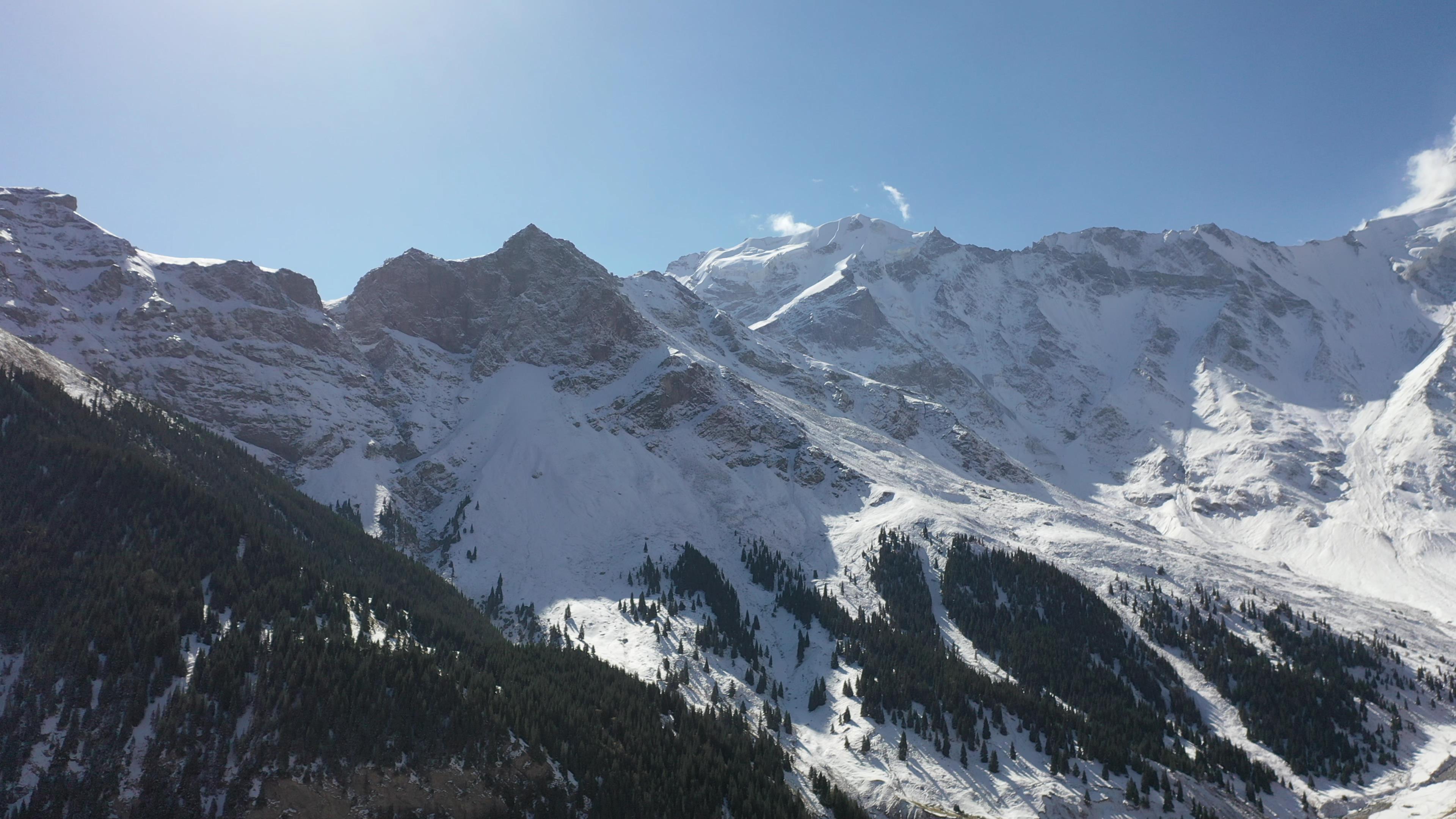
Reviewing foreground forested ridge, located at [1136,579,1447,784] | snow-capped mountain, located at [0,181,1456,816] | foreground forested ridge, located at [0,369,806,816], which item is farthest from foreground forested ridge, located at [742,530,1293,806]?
foreground forested ridge, located at [0,369,806,816]

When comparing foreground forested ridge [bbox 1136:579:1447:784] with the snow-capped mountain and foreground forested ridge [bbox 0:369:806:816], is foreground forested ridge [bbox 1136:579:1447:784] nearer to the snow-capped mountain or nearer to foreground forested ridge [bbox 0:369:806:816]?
the snow-capped mountain

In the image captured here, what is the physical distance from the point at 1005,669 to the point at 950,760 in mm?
21580

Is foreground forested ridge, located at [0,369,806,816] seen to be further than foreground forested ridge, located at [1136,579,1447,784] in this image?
No

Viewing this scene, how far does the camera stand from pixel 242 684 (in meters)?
49.5

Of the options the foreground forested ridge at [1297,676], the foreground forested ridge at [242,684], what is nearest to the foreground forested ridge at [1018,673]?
the foreground forested ridge at [1297,676]

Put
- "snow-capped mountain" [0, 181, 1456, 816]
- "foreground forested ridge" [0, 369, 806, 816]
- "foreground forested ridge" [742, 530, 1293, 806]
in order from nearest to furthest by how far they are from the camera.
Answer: "foreground forested ridge" [0, 369, 806, 816]
"foreground forested ridge" [742, 530, 1293, 806]
"snow-capped mountain" [0, 181, 1456, 816]

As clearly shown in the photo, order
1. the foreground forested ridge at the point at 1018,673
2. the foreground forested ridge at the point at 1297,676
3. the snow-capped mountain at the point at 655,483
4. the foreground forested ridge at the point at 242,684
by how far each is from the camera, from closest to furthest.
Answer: the foreground forested ridge at the point at 242,684
the foreground forested ridge at the point at 1018,673
the foreground forested ridge at the point at 1297,676
the snow-capped mountain at the point at 655,483

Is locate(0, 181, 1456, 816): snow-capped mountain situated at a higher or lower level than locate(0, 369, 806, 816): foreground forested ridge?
higher

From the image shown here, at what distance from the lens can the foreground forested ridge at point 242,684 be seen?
44.1 metres

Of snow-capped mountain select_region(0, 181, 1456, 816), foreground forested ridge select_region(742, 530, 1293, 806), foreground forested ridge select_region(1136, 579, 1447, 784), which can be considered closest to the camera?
foreground forested ridge select_region(742, 530, 1293, 806)

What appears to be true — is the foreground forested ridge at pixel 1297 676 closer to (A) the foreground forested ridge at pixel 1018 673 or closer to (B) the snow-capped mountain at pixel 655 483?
(B) the snow-capped mountain at pixel 655 483

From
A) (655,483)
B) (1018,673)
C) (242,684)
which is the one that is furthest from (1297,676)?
(242,684)

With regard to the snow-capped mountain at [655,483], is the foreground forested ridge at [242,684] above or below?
below

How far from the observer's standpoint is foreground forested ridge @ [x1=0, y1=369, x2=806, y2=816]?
44.1 m
